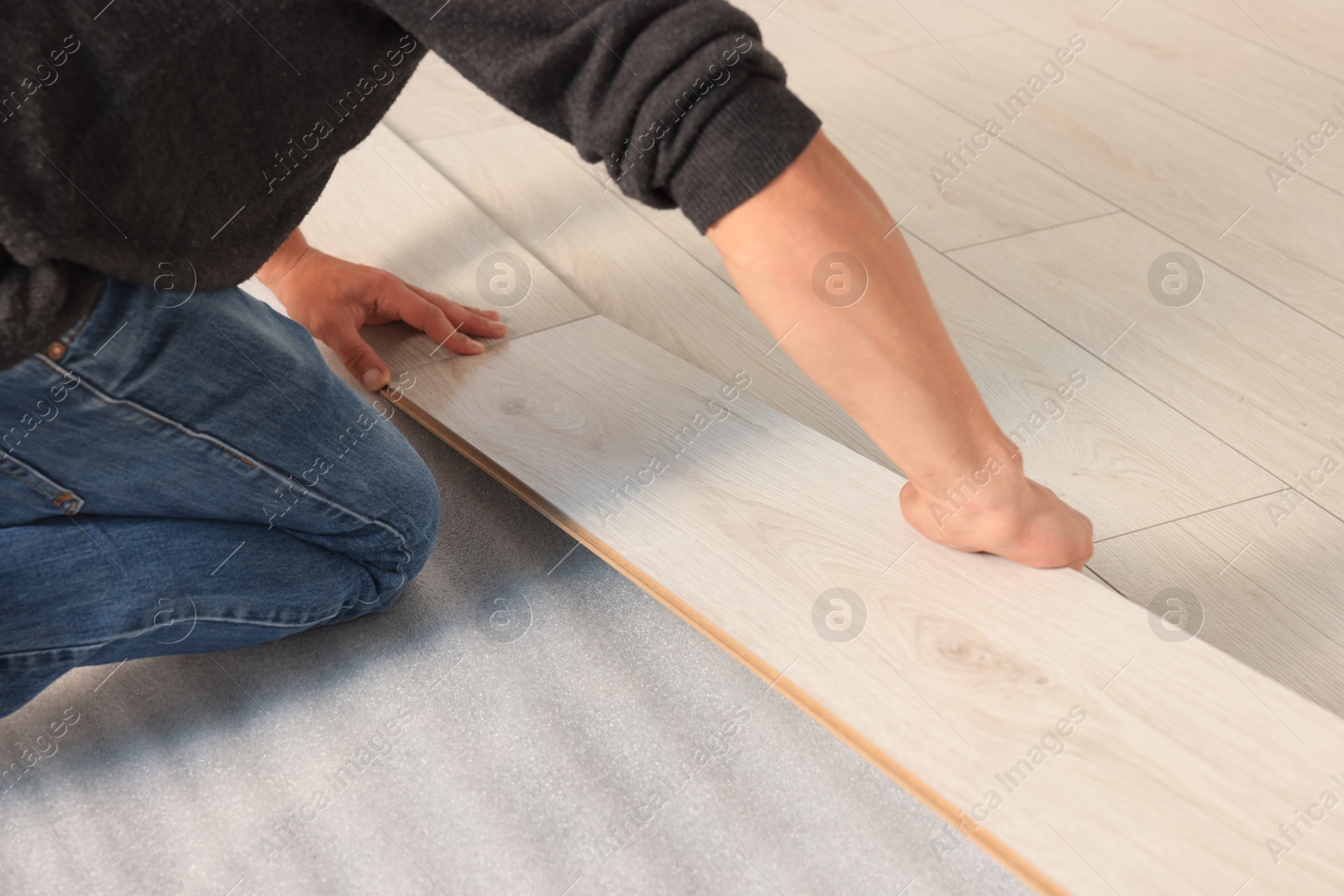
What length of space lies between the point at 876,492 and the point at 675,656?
292 mm

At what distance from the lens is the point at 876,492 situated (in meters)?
1.18

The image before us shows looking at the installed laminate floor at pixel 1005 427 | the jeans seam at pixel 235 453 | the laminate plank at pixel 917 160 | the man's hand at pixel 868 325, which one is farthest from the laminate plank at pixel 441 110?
the man's hand at pixel 868 325

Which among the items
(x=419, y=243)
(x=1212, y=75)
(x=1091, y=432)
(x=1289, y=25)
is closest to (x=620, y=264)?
(x=419, y=243)

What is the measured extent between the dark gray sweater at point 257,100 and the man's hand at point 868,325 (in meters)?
0.04

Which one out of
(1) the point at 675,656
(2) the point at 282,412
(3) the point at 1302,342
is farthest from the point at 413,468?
(3) the point at 1302,342

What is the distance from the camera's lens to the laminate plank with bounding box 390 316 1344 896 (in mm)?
856

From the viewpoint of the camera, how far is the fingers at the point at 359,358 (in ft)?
4.42

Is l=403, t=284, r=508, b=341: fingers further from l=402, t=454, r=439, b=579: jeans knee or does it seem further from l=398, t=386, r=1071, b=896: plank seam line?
l=402, t=454, r=439, b=579: jeans knee

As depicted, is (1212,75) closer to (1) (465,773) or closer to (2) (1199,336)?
(2) (1199,336)

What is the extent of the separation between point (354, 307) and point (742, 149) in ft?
2.75

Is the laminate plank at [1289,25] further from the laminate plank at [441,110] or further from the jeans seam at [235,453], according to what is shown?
the jeans seam at [235,453]

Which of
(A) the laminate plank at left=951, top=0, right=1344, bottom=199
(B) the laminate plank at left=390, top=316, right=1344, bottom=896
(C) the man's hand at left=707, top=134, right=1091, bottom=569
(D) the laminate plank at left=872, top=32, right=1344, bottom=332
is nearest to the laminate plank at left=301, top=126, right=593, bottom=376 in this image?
(B) the laminate plank at left=390, top=316, right=1344, bottom=896

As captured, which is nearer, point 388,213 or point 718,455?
point 718,455

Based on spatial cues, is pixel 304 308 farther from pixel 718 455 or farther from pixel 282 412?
pixel 718 455
